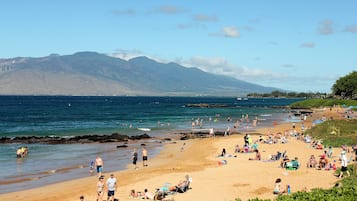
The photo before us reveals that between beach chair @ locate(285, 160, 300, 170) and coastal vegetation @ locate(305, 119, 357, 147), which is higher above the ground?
coastal vegetation @ locate(305, 119, 357, 147)

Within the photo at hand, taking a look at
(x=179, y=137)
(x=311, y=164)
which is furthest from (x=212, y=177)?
(x=179, y=137)

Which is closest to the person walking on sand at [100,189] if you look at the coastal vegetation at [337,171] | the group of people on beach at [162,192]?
the group of people on beach at [162,192]

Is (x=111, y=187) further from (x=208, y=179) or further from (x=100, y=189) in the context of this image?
(x=208, y=179)

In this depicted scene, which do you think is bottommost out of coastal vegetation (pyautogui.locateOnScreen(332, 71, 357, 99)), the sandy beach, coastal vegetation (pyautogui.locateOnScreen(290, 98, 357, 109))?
the sandy beach

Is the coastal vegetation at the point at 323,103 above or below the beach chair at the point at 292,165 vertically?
above

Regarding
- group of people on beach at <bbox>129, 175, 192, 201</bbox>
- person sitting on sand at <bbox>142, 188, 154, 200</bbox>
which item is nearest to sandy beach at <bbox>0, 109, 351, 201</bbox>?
group of people on beach at <bbox>129, 175, 192, 201</bbox>

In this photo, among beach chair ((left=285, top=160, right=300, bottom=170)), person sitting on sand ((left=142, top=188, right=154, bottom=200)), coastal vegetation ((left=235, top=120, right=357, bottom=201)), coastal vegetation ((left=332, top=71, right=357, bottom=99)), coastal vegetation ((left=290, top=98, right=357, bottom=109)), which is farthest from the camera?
coastal vegetation ((left=332, top=71, right=357, bottom=99))

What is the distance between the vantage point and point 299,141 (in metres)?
44.3

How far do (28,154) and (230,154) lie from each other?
60.2ft

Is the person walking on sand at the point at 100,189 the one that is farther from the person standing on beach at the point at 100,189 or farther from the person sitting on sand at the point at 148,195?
the person sitting on sand at the point at 148,195

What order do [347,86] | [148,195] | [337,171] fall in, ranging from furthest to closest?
[347,86] < [337,171] < [148,195]

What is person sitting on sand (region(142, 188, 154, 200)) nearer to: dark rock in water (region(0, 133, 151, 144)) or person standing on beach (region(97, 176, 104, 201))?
person standing on beach (region(97, 176, 104, 201))

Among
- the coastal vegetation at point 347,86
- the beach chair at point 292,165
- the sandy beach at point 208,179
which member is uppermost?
the coastal vegetation at point 347,86

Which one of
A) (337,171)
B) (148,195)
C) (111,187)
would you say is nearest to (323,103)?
(337,171)
